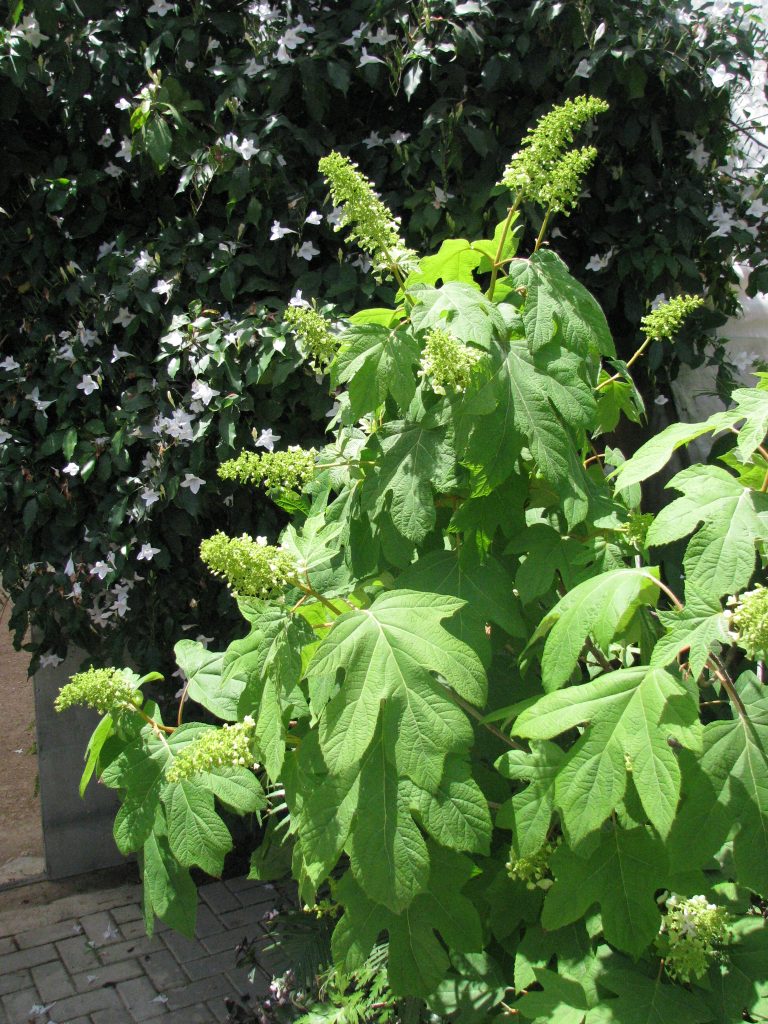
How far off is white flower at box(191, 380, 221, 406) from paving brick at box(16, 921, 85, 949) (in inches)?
90.7

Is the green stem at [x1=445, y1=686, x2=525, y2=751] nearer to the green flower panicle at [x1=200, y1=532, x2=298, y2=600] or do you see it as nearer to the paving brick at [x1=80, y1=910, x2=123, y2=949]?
the green flower panicle at [x1=200, y1=532, x2=298, y2=600]

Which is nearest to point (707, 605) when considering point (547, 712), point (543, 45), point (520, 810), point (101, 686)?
point (547, 712)

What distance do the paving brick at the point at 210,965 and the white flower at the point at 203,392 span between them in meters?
2.18

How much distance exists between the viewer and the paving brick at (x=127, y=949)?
12.5 ft

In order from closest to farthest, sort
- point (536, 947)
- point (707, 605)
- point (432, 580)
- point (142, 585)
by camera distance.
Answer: point (707, 605), point (536, 947), point (432, 580), point (142, 585)

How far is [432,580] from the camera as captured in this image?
163cm

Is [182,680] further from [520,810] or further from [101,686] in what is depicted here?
[520,810]

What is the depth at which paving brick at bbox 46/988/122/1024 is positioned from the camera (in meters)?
3.43

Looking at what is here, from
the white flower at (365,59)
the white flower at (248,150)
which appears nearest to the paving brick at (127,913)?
the white flower at (248,150)

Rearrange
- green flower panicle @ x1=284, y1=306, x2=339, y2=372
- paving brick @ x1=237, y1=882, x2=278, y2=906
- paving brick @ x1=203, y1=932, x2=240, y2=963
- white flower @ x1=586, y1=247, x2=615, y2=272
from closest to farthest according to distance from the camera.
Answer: green flower panicle @ x1=284, y1=306, x2=339, y2=372 < white flower @ x1=586, y1=247, x2=615, y2=272 < paving brick @ x1=203, y1=932, x2=240, y2=963 < paving brick @ x1=237, y1=882, x2=278, y2=906

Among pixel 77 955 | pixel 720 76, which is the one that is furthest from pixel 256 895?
pixel 720 76

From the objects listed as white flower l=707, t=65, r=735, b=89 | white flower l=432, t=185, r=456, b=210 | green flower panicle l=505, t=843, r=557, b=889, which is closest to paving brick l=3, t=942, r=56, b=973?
green flower panicle l=505, t=843, r=557, b=889

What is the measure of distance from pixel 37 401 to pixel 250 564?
8.84 feet

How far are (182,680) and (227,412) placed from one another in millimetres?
1207
